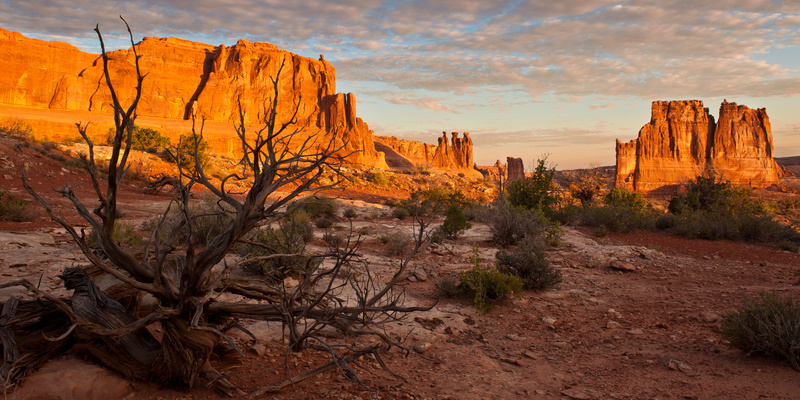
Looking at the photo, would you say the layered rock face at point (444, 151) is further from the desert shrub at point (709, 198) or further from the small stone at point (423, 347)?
the small stone at point (423, 347)

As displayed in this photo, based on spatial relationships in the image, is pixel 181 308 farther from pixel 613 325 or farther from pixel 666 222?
pixel 666 222

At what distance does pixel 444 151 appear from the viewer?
10062 cm

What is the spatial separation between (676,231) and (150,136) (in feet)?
94.7

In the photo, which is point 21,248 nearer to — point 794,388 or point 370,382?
point 370,382

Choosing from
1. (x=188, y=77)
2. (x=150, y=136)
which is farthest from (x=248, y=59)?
(x=150, y=136)

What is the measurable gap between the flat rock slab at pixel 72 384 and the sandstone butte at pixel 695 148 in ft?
249

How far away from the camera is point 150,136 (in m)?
27.2

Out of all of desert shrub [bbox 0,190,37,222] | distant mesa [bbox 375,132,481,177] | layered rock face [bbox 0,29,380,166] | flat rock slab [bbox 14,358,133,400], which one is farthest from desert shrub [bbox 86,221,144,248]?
distant mesa [bbox 375,132,481,177]

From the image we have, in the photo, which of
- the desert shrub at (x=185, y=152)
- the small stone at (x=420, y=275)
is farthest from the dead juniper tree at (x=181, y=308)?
the small stone at (x=420, y=275)

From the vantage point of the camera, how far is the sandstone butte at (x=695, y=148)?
224 ft

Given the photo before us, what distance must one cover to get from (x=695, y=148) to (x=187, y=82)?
Answer: 80974 millimetres

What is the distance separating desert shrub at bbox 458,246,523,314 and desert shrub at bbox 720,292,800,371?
2.39 m

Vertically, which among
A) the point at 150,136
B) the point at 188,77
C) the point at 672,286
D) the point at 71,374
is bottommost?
the point at 672,286

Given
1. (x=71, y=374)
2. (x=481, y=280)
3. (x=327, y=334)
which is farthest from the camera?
(x=481, y=280)
